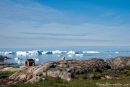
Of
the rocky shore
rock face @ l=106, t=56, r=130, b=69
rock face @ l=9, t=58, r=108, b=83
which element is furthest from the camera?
rock face @ l=106, t=56, r=130, b=69

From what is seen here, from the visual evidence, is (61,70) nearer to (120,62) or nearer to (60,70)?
(60,70)

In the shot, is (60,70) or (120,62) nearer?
(60,70)

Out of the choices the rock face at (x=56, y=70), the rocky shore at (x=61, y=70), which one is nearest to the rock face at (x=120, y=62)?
the rocky shore at (x=61, y=70)

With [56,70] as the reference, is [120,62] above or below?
above

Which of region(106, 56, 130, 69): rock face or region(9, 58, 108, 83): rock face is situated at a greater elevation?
region(106, 56, 130, 69): rock face

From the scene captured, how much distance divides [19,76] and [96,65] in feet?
56.2

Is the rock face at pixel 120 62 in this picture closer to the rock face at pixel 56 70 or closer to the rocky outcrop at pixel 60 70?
the rocky outcrop at pixel 60 70

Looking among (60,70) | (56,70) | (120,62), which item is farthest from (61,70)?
(120,62)

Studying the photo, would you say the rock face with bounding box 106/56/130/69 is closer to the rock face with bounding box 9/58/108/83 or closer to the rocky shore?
the rocky shore

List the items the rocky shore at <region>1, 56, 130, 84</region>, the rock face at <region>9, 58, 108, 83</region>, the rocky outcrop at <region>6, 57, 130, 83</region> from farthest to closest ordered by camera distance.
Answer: the rock face at <region>9, 58, 108, 83</region>
the rocky outcrop at <region>6, 57, 130, 83</region>
the rocky shore at <region>1, 56, 130, 84</region>

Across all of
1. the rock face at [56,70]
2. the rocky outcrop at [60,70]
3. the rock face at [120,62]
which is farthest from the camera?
the rock face at [120,62]

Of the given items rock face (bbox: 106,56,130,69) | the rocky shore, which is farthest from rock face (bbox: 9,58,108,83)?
rock face (bbox: 106,56,130,69)

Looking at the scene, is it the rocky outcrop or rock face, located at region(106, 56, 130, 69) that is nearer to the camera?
the rocky outcrop

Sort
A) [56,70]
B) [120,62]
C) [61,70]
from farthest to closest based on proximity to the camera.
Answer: [120,62], [61,70], [56,70]
